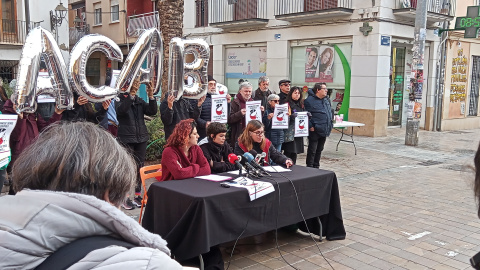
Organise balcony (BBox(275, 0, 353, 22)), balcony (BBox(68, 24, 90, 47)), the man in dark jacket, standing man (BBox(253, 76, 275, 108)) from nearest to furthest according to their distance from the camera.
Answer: the man in dark jacket < standing man (BBox(253, 76, 275, 108)) < balcony (BBox(275, 0, 353, 22)) < balcony (BBox(68, 24, 90, 47))

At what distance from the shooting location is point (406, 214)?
6.00m

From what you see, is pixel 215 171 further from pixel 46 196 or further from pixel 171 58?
pixel 46 196

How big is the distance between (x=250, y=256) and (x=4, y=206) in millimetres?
3577

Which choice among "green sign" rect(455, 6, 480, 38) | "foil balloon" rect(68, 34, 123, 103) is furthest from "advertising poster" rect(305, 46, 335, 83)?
"foil balloon" rect(68, 34, 123, 103)

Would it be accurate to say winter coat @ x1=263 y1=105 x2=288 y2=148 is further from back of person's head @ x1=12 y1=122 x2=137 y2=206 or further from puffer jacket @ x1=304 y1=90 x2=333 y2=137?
back of person's head @ x1=12 y1=122 x2=137 y2=206

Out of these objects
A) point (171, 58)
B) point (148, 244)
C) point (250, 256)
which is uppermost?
point (171, 58)

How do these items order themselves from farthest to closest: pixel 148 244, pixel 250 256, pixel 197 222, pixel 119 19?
pixel 119 19, pixel 250 256, pixel 197 222, pixel 148 244

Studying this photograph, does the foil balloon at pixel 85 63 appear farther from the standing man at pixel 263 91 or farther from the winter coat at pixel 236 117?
the standing man at pixel 263 91

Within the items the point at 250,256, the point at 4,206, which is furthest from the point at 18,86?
the point at 4,206

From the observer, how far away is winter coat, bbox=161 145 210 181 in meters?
4.53

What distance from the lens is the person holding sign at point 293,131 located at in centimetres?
793

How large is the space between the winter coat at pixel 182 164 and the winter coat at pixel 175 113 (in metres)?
1.49

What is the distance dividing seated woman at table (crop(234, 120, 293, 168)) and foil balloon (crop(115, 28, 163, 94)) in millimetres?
1332

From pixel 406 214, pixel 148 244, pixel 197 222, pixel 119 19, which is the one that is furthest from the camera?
pixel 119 19
